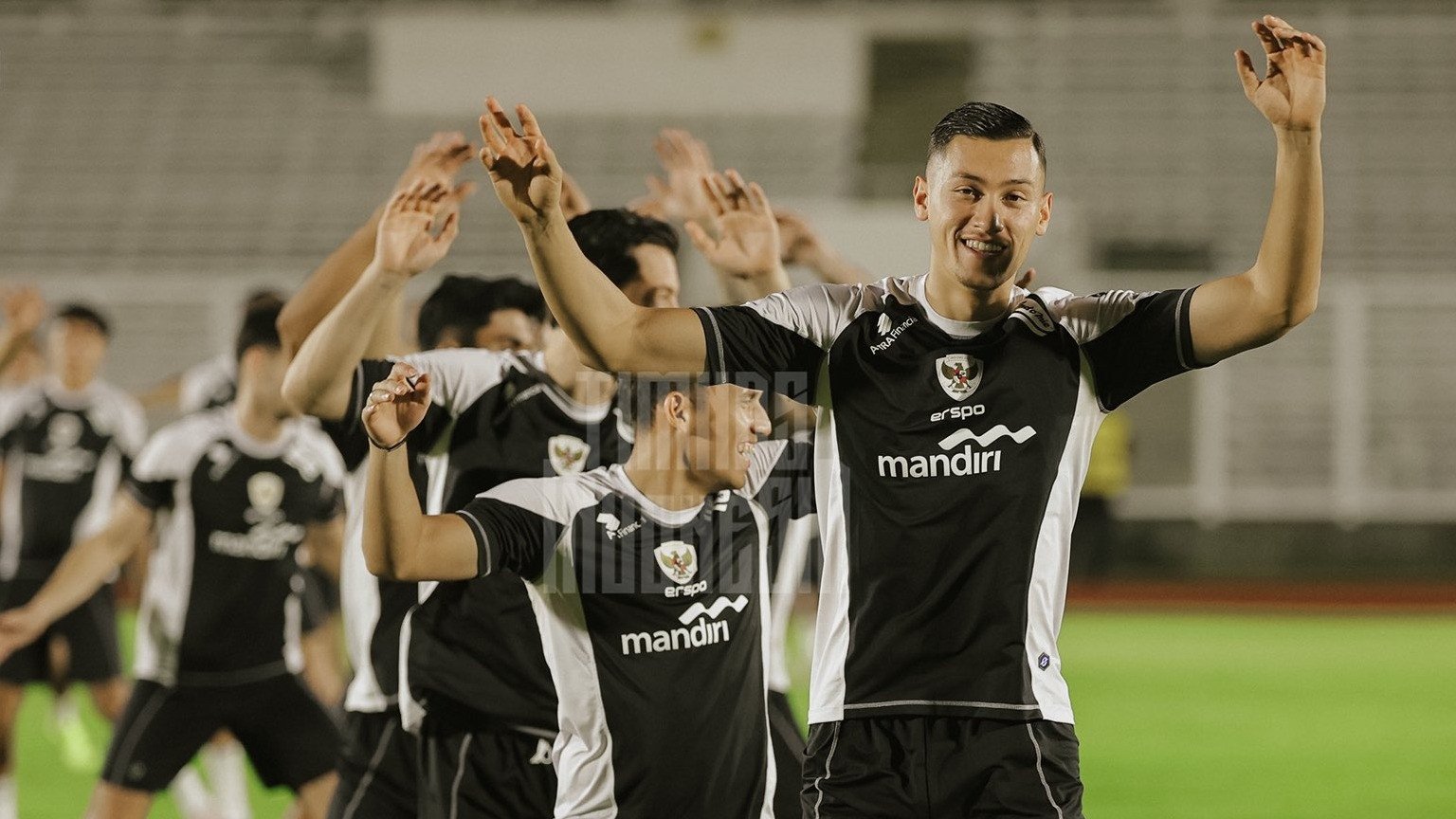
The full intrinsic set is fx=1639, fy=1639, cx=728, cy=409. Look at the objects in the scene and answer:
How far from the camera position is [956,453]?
2939 millimetres

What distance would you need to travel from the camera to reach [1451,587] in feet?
56.3

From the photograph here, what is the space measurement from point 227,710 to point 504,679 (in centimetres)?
213

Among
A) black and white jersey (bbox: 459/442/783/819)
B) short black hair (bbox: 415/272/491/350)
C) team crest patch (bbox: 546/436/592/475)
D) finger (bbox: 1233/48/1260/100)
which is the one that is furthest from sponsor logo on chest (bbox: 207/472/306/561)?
finger (bbox: 1233/48/1260/100)

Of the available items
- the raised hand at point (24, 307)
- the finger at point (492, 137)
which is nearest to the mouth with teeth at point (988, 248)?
the finger at point (492, 137)

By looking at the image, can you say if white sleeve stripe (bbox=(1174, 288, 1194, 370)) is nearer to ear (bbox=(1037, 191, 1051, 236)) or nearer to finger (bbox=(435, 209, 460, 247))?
ear (bbox=(1037, 191, 1051, 236))

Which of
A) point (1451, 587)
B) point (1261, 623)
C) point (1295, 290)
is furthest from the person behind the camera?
point (1451, 587)

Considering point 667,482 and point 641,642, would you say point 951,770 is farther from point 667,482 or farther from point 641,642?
point 667,482

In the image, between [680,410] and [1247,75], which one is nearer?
[1247,75]

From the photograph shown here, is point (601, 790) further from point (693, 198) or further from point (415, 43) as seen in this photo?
point (415, 43)

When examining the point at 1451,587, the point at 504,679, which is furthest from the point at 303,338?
the point at 1451,587

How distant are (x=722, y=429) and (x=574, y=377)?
0.62 metres

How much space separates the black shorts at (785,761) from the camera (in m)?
3.95

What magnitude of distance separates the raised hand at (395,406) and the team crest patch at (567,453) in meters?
0.87

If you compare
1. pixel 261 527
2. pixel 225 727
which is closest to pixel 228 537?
pixel 261 527
